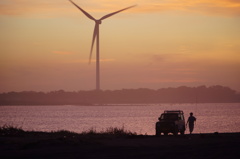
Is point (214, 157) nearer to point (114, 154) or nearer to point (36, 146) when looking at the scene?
point (114, 154)

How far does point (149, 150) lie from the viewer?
2688cm

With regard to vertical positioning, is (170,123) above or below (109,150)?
below

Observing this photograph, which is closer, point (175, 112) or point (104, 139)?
point (104, 139)

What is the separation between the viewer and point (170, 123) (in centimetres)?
4144

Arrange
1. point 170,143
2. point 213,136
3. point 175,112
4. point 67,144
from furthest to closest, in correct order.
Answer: point 175,112 < point 213,136 < point 170,143 < point 67,144

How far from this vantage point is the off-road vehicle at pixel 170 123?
41.4 m

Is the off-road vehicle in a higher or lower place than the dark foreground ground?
lower

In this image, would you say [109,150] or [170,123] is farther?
[170,123]

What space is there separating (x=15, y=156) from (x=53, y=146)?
460cm

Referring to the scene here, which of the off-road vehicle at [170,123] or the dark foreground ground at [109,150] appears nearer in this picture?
the dark foreground ground at [109,150]

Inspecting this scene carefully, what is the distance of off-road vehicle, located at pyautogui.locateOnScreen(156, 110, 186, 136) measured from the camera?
136ft

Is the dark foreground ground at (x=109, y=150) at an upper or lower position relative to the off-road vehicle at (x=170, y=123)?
upper

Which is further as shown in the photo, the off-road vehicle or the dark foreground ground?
the off-road vehicle

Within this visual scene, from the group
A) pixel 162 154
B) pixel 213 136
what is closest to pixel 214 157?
pixel 162 154
